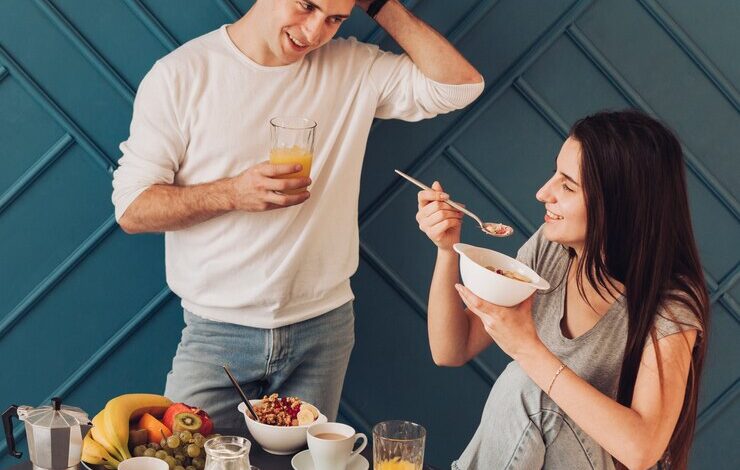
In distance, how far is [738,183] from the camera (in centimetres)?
A: 262

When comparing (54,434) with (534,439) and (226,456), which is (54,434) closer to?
(226,456)

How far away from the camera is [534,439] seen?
168cm

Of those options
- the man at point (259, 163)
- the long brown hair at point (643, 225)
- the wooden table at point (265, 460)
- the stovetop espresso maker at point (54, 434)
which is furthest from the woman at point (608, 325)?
the stovetop espresso maker at point (54, 434)

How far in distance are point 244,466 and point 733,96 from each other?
6.13 feet

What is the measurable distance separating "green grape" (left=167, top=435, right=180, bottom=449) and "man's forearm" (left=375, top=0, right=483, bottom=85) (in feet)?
3.64

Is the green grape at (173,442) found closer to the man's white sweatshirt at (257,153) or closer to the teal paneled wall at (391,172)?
the man's white sweatshirt at (257,153)

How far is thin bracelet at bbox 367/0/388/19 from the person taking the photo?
222 centimetres

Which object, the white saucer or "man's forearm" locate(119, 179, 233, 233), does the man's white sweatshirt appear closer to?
"man's forearm" locate(119, 179, 233, 233)

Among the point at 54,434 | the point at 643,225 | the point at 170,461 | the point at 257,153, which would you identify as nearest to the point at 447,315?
the point at 643,225

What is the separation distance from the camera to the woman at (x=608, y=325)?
1.65m

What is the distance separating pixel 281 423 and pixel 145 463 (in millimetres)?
281

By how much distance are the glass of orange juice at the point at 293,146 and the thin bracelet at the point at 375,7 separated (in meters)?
0.45

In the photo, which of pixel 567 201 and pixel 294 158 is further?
pixel 294 158

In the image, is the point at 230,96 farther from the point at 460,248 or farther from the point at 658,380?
the point at 658,380
